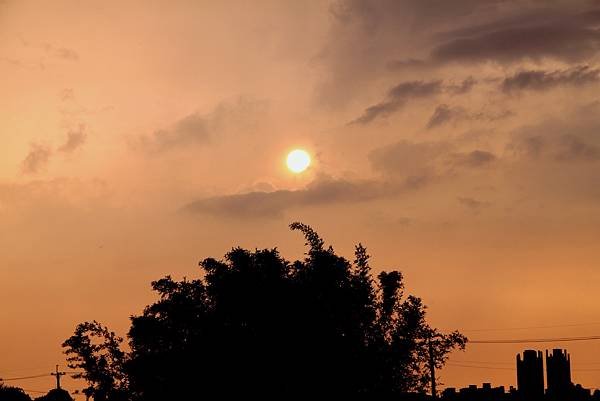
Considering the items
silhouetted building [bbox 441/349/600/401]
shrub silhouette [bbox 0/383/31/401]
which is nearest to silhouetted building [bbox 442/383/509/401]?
silhouetted building [bbox 441/349/600/401]

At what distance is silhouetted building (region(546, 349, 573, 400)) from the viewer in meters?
38.6

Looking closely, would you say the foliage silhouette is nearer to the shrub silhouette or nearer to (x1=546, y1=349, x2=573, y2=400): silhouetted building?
(x1=546, y1=349, x2=573, y2=400): silhouetted building

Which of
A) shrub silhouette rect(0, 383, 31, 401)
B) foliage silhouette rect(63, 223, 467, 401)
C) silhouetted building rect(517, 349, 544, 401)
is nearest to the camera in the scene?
foliage silhouette rect(63, 223, 467, 401)

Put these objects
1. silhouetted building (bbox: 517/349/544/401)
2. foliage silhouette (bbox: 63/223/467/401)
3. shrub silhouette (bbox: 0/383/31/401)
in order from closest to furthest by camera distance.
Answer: foliage silhouette (bbox: 63/223/467/401), silhouetted building (bbox: 517/349/544/401), shrub silhouette (bbox: 0/383/31/401)

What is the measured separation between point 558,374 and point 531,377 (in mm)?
1185

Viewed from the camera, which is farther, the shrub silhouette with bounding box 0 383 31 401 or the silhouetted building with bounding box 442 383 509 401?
the shrub silhouette with bounding box 0 383 31 401

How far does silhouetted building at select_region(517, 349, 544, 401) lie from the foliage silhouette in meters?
6.21

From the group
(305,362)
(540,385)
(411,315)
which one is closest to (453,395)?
(540,385)

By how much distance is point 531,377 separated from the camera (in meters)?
39.8

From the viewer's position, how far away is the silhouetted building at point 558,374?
38.6 m

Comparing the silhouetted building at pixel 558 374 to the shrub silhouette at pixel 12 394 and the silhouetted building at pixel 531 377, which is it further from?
the shrub silhouette at pixel 12 394

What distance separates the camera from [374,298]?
34500mm

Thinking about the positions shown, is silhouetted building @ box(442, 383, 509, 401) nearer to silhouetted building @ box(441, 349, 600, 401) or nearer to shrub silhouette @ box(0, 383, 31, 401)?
silhouetted building @ box(441, 349, 600, 401)

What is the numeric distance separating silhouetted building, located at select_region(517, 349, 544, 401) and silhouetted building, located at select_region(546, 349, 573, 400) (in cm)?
35
